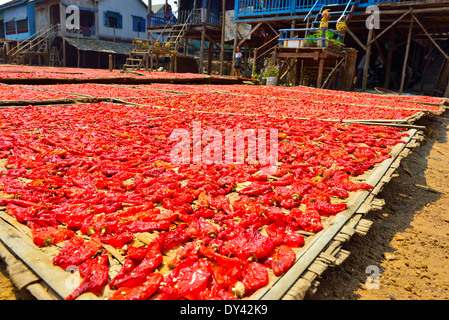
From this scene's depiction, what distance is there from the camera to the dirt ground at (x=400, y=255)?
1978 millimetres

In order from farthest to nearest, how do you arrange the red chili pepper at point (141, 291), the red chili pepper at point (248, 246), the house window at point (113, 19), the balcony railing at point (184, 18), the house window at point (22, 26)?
1. the house window at point (22, 26)
2. the house window at point (113, 19)
3. the balcony railing at point (184, 18)
4. the red chili pepper at point (248, 246)
5. the red chili pepper at point (141, 291)

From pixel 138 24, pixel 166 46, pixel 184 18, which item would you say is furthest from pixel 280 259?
pixel 138 24

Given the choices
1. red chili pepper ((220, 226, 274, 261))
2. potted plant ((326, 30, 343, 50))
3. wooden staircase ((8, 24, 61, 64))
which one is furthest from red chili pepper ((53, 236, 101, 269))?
wooden staircase ((8, 24, 61, 64))

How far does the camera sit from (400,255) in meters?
2.40

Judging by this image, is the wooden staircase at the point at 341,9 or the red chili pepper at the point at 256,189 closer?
the red chili pepper at the point at 256,189

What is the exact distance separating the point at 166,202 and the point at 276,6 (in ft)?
56.9

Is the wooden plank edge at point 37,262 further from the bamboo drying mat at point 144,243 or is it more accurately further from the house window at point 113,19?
the house window at point 113,19

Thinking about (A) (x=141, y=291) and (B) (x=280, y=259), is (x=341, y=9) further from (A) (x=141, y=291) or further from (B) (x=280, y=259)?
(A) (x=141, y=291)

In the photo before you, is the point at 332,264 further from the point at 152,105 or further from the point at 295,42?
the point at 295,42

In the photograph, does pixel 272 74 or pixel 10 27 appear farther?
pixel 10 27

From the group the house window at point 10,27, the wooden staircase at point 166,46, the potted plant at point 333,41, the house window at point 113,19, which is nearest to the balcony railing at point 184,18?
the wooden staircase at point 166,46

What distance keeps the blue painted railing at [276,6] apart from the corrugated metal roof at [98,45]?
1338cm

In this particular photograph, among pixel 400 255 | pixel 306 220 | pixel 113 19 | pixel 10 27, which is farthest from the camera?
pixel 10 27
